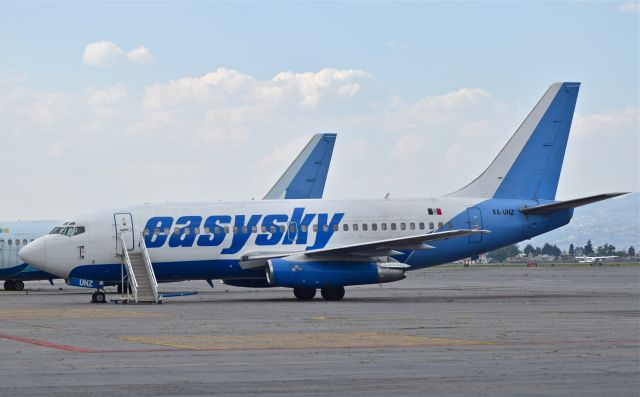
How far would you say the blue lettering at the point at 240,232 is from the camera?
4238 cm

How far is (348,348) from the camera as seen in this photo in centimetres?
2100

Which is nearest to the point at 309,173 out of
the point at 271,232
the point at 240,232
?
the point at 271,232

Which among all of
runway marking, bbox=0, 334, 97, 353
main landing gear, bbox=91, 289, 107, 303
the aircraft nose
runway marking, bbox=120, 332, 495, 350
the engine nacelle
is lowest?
runway marking, bbox=120, 332, 495, 350

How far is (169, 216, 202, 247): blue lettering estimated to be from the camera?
138ft

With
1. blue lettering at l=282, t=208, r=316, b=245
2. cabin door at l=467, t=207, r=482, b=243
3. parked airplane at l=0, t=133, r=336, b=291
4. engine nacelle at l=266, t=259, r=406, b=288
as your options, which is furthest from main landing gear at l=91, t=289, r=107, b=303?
parked airplane at l=0, t=133, r=336, b=291

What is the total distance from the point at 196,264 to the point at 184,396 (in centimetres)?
2787

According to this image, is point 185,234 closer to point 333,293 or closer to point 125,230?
point 125,230

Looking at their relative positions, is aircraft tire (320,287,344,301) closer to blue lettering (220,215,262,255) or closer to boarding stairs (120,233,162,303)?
blue lettering (220,215,262,255)

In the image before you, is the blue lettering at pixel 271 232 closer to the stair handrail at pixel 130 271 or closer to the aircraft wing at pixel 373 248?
the aircraft wing at pixel 373 248

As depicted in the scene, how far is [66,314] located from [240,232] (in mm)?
10466

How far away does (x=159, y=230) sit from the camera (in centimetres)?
4216

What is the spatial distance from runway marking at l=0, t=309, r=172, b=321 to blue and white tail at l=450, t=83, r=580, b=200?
55.8 ft

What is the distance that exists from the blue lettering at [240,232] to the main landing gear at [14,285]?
64.7 ft

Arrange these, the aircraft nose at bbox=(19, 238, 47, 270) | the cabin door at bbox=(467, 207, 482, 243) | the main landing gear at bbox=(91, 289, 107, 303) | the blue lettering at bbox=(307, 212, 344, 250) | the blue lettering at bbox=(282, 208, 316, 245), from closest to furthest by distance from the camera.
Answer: the main landing gear at bbox=(91, 289, 107, 303), the aircraft nose at bbox=(19, 238, 47, 270), the blue lettering at bbox=(282, 208, 316, 245), the blue lettering at bbox=(307, 212, 344, 250), the cabin door at bbox=(467, 207, 482, 243)
